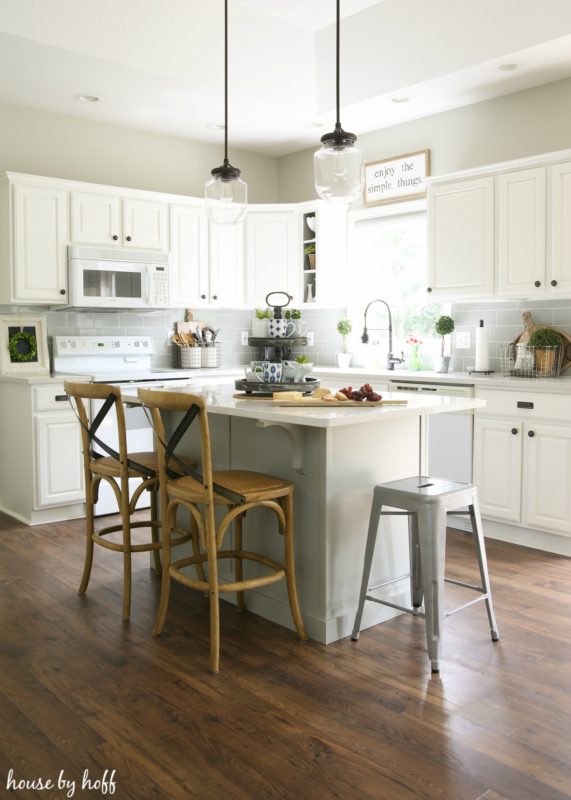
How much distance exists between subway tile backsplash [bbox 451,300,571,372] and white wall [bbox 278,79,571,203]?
0.95 meters

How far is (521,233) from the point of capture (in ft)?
14.3

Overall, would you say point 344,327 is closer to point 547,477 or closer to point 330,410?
point 547,477

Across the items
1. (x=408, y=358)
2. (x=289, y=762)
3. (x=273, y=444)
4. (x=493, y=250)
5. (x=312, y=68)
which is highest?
(x=312, y=68)

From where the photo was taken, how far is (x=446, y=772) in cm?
198

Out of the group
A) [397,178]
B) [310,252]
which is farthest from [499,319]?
[310,252]

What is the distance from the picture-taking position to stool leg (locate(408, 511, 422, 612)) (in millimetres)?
3031

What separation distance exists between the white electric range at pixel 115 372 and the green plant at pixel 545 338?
2.25m

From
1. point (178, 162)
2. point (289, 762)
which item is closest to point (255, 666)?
point (289, 762)

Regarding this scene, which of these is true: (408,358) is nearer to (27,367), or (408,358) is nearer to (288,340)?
(288,340)

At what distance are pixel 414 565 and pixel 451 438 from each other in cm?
155

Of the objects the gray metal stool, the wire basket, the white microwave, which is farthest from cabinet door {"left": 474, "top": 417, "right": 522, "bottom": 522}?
the white microwave

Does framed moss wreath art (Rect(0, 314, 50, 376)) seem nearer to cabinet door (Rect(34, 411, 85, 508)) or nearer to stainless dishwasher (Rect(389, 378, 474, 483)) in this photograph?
cabinet door (Rect(34, 411, 85, 508))

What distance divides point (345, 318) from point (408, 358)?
0.77m

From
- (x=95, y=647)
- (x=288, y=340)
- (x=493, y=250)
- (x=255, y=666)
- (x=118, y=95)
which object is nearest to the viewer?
(x=255, y=666)
